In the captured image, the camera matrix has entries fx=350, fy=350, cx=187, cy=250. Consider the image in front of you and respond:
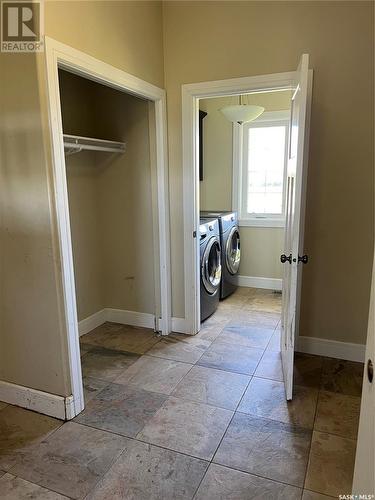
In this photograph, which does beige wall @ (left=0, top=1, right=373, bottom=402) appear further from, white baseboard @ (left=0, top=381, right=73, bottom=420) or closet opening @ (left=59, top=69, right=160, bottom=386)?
closet opening @ (left=59, top=69, right=160, bottom=386)

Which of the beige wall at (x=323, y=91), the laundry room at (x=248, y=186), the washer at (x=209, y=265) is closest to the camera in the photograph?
the beige wall at (x=323, y=91)

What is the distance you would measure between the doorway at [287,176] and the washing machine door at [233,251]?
36.8 inches

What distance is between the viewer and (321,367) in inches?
102

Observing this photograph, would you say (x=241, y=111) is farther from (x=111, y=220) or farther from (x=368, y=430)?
(x=368, y=430)

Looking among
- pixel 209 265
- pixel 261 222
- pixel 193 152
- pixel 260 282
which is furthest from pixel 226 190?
pixel 193 152

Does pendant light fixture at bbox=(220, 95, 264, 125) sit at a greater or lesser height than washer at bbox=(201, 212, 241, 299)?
greater

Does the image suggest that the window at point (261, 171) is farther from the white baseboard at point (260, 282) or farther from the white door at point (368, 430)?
the white door at point (368, 430)

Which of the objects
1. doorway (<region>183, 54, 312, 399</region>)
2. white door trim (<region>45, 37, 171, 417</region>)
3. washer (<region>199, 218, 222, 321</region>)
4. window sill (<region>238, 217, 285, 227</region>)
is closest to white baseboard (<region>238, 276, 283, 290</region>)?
window sill (<region>238, 217, 285, 227</region>)

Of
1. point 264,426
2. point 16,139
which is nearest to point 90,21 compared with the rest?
point 16,139

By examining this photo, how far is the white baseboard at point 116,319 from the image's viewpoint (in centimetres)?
321

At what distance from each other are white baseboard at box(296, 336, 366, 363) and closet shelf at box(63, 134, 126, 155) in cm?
218

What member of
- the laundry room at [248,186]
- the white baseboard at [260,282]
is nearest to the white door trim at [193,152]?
the laundry room at [248,186]

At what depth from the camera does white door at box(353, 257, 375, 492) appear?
90cm

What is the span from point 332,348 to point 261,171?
7.65 ft
